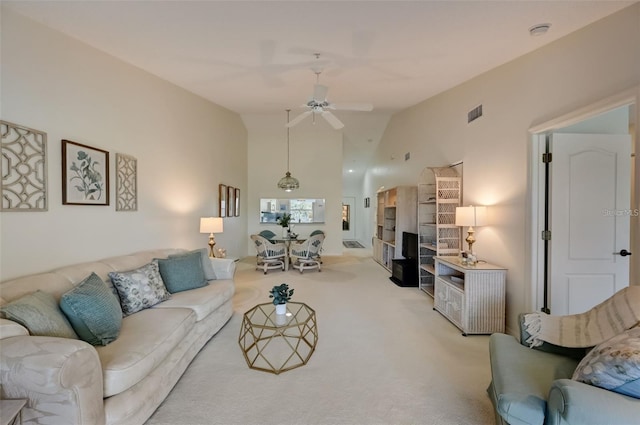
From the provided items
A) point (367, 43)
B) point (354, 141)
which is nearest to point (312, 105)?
point (367, 43)

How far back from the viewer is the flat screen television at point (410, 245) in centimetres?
523

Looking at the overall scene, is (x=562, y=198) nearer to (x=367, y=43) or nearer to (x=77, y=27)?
(x=367, y=43)

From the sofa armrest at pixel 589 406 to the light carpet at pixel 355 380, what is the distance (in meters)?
0.85

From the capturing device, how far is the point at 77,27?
2.58m

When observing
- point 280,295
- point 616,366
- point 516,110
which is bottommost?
point 280,295

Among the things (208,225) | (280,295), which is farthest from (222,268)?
(280,295)

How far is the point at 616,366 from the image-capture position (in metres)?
1.20

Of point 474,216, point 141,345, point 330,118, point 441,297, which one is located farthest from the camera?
point 330,118

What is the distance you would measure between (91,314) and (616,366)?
9.38 ft

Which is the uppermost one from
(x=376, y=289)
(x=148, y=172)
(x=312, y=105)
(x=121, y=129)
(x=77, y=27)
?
(x=77, y=27)

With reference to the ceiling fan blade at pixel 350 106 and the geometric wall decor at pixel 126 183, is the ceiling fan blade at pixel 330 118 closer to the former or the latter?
the ceiling fan blade at pixel 350 106

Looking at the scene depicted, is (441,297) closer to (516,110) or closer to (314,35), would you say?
(516,110)

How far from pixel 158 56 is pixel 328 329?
3.63 meters

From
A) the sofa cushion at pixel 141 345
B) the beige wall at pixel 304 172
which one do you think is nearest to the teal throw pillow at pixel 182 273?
the sofa cushion at pixel 141 345
